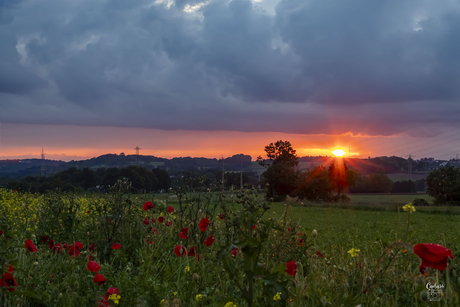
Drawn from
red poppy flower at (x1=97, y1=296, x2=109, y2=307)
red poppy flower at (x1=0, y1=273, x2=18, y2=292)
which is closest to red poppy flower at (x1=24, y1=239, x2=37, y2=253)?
red poppy flower at (x1=0, y1=273, x2=18, y2=292)

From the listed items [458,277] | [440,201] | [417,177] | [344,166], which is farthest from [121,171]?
[417,177]

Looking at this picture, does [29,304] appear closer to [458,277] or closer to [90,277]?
[90,277]

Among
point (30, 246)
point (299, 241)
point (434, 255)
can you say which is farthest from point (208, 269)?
point (434, 255)

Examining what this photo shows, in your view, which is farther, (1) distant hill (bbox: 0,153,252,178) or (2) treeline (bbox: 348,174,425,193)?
(1) distant hill (bbox: 0,153,252,178)

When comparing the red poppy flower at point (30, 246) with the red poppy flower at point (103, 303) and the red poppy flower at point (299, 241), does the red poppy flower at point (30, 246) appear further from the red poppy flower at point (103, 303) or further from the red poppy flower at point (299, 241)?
the red poppy flower at point (299, 241)

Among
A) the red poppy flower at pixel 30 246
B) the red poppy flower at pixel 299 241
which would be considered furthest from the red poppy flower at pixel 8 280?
the red poppy flower at pixel 299 241

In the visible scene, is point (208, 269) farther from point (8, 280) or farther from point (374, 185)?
point (374, 185)

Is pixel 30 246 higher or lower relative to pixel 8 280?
higher

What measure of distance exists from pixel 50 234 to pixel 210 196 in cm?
259

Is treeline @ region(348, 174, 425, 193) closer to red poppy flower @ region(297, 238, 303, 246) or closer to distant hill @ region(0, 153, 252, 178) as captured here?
distant hill @ region(0, 153, 252, 178)
